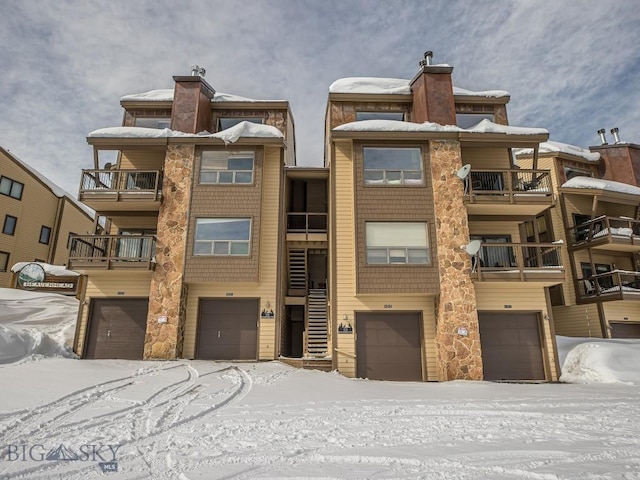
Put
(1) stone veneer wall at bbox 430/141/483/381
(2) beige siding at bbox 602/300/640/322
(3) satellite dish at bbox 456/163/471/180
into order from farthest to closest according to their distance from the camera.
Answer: (2) beige siding at bbox 602/300/640/322 → (3) satellite dish at bbox 456/163/471/180 → (1) stone veneer wall at bbox 430/141/483/381

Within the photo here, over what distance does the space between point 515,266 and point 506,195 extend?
2902mm

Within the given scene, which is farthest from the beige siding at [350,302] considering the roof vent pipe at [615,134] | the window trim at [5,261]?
the window trim at [5,261]

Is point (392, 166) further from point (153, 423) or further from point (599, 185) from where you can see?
point (599, 185)

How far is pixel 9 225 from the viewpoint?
25.7m

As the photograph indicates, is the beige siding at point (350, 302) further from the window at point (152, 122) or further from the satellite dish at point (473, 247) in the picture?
the window at point (152, 122)

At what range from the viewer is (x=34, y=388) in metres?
7.91

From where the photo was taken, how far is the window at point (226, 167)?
16.2m

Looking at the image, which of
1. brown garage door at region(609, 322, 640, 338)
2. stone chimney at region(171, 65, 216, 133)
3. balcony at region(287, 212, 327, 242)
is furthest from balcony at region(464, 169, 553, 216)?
stone chimney at region(171, 65, 216, 133)

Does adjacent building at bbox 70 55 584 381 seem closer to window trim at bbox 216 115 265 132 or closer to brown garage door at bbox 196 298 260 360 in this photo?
brown garage door at bbox 196 298 260 360

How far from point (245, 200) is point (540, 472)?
13616mm

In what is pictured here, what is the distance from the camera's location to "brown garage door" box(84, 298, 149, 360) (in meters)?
15.3

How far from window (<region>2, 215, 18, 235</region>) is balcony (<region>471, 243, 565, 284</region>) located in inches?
1142

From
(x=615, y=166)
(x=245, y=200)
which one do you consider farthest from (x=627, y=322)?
(x=245, y=200)

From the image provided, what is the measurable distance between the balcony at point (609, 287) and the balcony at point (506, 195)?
22.5 ft
